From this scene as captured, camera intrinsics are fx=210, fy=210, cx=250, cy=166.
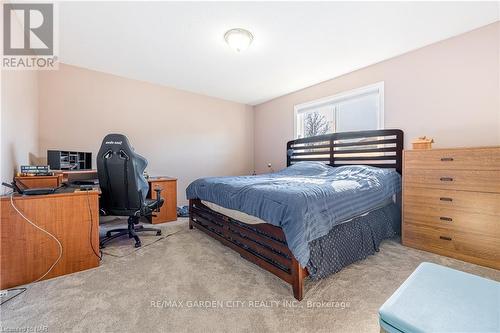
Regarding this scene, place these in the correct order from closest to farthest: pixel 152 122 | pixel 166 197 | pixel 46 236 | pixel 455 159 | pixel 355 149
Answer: pixel 46 236
pixel 455 159
pixel 355 149
pixel 166 197
pixel 152 122

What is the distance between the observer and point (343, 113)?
373cm

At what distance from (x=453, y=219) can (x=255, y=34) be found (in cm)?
291

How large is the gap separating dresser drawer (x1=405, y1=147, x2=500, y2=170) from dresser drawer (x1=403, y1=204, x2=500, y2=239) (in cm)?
45

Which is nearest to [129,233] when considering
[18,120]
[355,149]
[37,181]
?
[37,181]

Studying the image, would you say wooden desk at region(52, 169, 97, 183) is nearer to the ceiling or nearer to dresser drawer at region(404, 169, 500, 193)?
the ceiling

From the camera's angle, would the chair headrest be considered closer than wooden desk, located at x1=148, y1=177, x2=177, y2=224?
Yes

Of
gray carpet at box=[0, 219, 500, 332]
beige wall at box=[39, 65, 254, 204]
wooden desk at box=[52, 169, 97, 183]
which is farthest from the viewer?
beige wall at box=[39, 65, 254, 204]

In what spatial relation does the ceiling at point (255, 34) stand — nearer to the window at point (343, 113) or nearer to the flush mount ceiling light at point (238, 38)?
the flush mount ceiling light at point (238, 38)

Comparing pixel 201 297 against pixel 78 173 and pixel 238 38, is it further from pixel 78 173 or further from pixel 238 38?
pixel 78 173

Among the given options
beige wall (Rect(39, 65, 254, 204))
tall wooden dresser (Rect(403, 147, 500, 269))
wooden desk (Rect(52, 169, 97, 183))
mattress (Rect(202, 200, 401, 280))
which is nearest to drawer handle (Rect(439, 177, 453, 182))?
tall wooden dresser (Rect(403, 147, 500, 269))

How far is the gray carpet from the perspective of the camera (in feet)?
4.38

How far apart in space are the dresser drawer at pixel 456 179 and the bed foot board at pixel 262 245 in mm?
1784

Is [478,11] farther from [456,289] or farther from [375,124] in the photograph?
[456,289]

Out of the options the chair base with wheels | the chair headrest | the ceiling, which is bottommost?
the chair base with wheels
